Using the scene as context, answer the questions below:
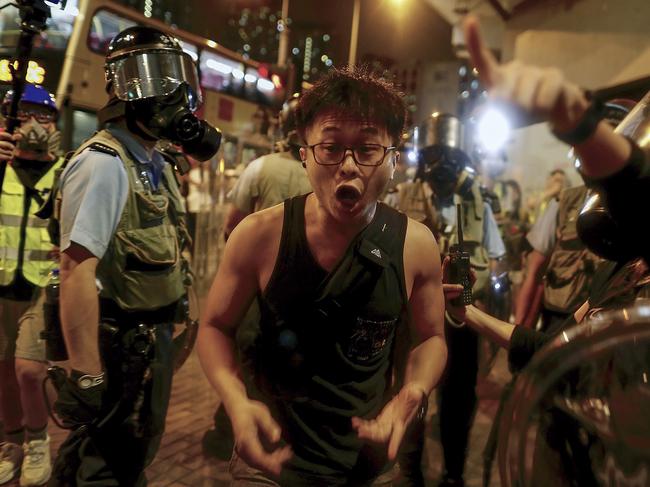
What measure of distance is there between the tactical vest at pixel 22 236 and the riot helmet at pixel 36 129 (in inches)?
6.0

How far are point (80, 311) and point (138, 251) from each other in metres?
0.38

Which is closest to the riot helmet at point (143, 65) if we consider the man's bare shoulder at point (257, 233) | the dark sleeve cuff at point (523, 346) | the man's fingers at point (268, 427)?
the man's bare shoulder at point (257, 233)

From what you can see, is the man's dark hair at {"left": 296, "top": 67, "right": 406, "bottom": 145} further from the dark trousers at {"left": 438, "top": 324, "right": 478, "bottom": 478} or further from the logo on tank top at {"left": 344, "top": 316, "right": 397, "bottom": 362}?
the dark trousers at {"left": 438, "top": 324, "right": 478, "bottom": 478}

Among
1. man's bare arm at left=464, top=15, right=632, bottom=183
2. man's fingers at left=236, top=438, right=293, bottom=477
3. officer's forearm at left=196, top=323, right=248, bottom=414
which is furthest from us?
officer's forearm at left=196, top=323, right=248, bottom=414

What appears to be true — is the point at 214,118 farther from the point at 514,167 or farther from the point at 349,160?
the point at 349,160

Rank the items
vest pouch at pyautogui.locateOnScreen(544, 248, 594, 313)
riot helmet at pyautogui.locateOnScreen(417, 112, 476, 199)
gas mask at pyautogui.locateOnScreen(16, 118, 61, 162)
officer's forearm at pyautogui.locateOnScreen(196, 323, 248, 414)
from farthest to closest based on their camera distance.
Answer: riot helmet at pyautogui.locateOnScreen(417, 112, 476, 199) → gas mask at pyautogui.locateOnScreen(16, 118, 61, 162) → vest pouch at pyautogui.locateOnScreen(544, 248, 594, 313) → officer's forearm at pyautogui.locateOnScreen(196, 323, 248, 414)

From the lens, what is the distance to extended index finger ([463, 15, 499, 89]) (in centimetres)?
99

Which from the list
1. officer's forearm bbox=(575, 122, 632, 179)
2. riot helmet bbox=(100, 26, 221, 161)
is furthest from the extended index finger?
riot helmet bbox=(100, 26, 221, 161)

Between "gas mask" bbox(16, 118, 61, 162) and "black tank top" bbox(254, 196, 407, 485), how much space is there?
8.91ft

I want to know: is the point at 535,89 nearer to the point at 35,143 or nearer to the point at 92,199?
the point at 92,199

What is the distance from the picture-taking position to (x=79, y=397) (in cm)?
202

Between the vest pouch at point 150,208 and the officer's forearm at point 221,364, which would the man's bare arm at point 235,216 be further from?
the officer's forearm at point 221,364

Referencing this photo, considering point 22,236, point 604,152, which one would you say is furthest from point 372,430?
point 22,236

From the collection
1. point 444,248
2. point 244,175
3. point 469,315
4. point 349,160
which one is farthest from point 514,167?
point 349,160
